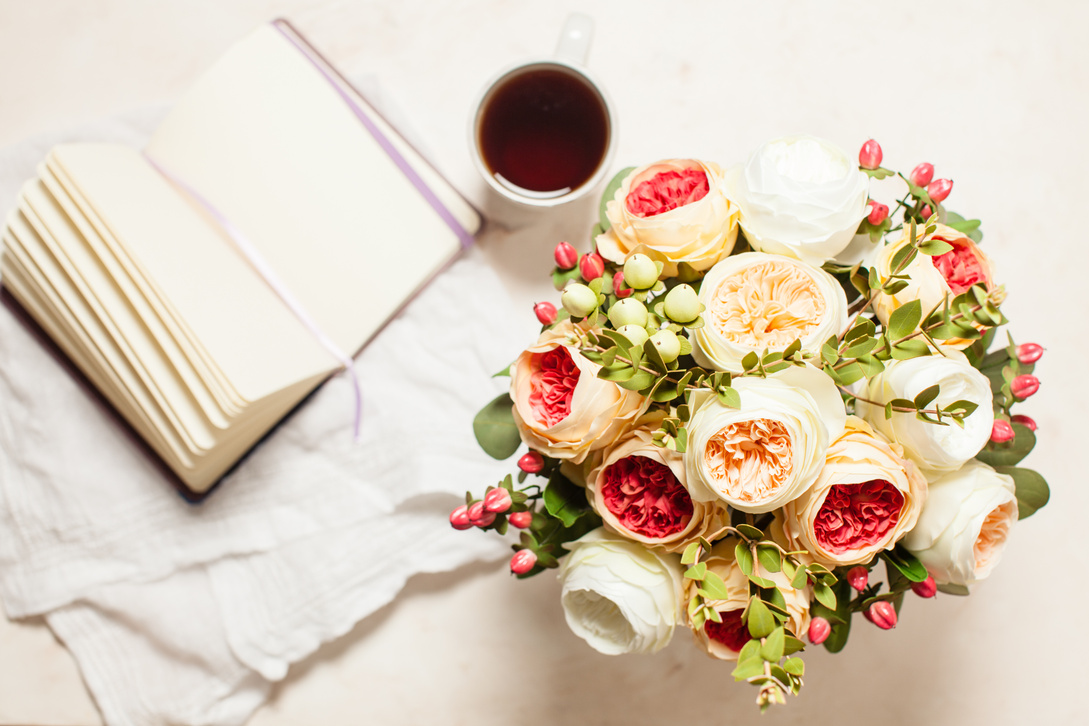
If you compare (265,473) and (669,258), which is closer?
(669,258)

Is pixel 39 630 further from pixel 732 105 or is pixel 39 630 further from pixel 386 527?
pixel 732 105

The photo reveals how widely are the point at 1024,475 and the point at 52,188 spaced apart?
2.23ft

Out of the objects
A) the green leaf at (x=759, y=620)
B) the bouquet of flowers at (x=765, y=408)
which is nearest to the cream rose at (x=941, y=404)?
the bouquet of flowers at (x=765, y=408)

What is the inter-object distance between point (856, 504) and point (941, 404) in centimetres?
6

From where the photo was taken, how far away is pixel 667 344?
0.29 meters

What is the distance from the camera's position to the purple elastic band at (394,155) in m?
0.59

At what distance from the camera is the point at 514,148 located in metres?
0.57

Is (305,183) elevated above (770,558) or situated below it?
above

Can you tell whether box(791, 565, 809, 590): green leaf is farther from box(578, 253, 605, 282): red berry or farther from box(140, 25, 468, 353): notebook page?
box(140, 25, 468, 353): notebook page

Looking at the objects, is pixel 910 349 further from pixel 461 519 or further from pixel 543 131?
pixel 543 131

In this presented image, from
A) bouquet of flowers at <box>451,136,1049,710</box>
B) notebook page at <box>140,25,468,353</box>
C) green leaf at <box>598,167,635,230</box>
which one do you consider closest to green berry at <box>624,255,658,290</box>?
bouquet of flowers at <box>451,136,1049,710</box>

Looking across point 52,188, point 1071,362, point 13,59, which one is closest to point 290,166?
point 52,188

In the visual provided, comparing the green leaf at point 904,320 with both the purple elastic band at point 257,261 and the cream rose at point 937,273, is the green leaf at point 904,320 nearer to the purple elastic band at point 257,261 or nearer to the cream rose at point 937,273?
the cream rose at point 937,273

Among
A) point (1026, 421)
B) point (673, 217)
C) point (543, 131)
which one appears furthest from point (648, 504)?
point (543, 131)
